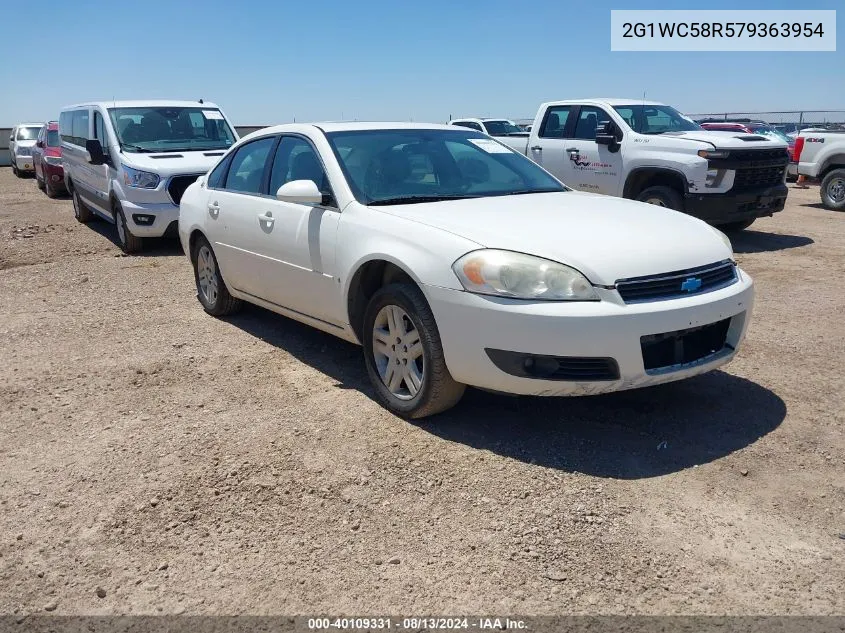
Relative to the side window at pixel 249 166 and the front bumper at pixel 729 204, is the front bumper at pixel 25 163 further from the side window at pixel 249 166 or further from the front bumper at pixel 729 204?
the front bumper at pixel 729 204

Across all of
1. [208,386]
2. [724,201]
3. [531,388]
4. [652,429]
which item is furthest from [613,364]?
[724,201]

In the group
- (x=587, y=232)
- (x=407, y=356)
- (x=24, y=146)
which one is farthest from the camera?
(x=24, y=146)

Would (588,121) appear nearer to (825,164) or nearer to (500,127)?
(825,164)

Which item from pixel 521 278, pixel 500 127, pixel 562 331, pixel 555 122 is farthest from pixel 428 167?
pixel 500 127

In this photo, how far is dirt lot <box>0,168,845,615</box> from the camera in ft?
9.05

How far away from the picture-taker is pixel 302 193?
4473 mm

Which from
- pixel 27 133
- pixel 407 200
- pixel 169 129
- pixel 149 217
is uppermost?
pixel 27 133

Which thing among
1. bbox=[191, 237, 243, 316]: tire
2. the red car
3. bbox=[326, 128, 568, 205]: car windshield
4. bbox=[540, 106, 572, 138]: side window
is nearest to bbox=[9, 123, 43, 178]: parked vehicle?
the red car

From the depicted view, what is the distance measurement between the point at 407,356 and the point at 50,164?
16.8m

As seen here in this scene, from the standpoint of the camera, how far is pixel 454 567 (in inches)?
113

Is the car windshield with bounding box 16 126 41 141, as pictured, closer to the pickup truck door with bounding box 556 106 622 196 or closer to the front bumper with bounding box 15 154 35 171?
the front bumper with bounding box 15 154 35 171

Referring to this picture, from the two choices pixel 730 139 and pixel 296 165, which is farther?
pixel 730 139

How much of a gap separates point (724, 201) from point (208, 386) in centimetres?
698

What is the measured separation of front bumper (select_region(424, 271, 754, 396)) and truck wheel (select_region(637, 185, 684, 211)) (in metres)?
6.03
